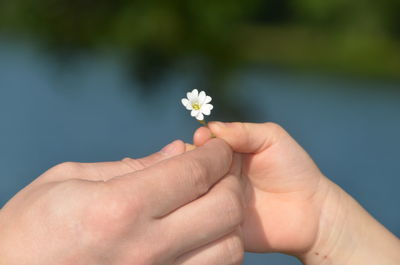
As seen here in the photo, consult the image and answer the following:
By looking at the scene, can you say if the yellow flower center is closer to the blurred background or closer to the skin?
the skin

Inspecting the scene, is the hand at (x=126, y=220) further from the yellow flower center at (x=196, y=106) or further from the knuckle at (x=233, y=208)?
the yellow flower center at (x=196, y=106)

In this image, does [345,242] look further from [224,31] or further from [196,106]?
[224,31]

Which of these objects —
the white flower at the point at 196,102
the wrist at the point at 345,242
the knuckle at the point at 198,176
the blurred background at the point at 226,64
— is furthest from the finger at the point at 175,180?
the blurred background at the point at 226,64

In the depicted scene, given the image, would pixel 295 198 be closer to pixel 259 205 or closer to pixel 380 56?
pixel 259 205

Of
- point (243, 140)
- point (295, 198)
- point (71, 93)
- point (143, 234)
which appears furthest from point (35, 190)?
point (71, 93)

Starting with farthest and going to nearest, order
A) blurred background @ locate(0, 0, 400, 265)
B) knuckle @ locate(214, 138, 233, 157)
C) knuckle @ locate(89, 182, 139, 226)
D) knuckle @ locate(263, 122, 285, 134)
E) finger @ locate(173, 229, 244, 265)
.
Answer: blurred background @ locate(0, 0, 400, 265)
knuckle @ locate(263, 122, 285, 134)
knuckle @ locate(214, 138, 233, 157)
finger @ locate(173, 229, 244, 265)
knuckle @ locate(89, 182, 139, 226)

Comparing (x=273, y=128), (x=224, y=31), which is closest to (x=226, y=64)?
(x=224, y=31)

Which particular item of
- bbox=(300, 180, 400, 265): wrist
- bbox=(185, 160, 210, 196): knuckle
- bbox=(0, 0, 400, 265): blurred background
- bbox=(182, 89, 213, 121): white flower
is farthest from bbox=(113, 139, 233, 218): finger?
bbox=(0, 0, 400, 265): blurred background
